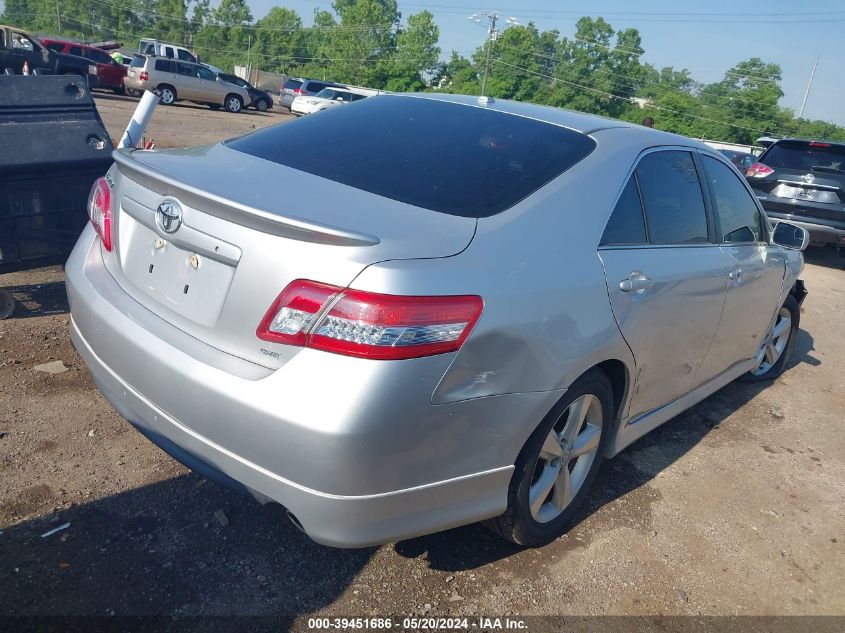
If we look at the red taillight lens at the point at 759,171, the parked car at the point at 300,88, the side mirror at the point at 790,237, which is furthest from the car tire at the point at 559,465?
the parked car at the point at 300,88

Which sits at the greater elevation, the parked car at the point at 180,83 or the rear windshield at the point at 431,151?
the rear windshield at the point at 431,151

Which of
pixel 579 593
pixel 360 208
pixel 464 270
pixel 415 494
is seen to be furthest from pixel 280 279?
pixel 579 593

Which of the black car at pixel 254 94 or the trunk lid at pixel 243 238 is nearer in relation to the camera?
the trunk lid at pixel 243 238

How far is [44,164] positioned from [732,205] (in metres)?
4.05

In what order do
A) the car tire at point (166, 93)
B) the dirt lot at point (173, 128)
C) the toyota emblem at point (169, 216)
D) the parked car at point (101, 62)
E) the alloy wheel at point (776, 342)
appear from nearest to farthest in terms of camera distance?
the toyota emblem at point (169, 216) → the alloy wheel at point (776, 342) → the dirt lot at point (173, 128) → the parked car at point (101, 62) → the car tire at point (166, 93)

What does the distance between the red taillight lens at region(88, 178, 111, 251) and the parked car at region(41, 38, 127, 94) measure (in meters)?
26.3

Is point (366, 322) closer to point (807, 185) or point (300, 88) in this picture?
point (807, 185)

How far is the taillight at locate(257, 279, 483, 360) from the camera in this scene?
76.7 inches

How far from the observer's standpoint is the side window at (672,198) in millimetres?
3098

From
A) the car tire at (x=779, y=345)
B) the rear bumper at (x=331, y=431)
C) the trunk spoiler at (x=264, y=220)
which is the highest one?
the trunk spoiler at (x=264, y=220)

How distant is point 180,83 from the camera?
2708 centimetres

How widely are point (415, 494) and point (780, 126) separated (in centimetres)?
7871

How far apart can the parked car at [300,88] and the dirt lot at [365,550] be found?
29489 millimetres

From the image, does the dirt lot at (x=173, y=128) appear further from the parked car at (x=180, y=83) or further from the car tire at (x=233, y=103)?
the car tire at (x=233, y=103)
